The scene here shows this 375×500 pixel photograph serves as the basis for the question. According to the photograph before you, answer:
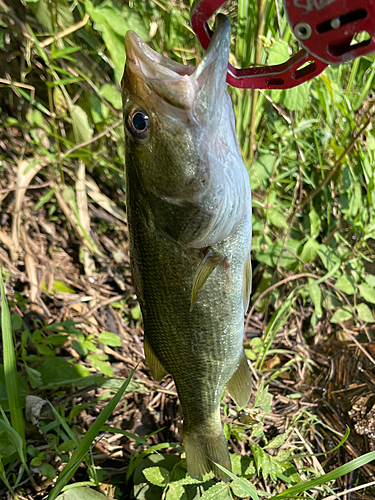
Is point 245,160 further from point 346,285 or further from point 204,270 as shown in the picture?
point 204,270

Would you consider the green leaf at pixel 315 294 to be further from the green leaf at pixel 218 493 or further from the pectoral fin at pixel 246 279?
the green leaf at pixel 218 493

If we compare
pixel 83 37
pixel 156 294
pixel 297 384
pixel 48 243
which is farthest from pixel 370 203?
pixel 48 243

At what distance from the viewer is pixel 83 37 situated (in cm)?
236

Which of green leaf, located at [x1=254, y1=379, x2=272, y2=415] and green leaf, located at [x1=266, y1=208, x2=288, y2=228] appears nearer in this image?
green leaf, located at [x1=254, y1=379, x2=272, y2=415]

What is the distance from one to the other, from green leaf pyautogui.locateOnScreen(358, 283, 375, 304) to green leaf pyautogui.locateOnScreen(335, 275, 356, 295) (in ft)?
0.17

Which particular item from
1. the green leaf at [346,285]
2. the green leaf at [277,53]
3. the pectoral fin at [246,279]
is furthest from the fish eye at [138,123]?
the green leaf at [346,285]

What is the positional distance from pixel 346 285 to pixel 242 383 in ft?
4.55

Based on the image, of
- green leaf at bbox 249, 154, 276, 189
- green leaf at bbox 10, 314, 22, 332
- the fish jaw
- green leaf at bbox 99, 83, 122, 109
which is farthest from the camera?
green leaf at bbox 249, 154, 276, 189

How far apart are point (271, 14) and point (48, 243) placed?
86.3 inches

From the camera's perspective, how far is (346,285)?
8.68 ft

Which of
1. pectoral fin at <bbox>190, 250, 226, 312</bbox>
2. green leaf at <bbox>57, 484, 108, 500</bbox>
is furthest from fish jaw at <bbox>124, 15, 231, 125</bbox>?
green leaf at <bbox>57, 484, 108, 500</bbox>

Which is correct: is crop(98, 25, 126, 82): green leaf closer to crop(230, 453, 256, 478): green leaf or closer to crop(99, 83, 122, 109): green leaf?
crop(99, 83, 122, 109): green leaf

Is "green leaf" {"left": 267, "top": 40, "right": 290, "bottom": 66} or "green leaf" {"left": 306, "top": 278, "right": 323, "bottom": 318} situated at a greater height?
"green leaf" {"left": 267, "top": 40, "right": 290, "bottom": 66}

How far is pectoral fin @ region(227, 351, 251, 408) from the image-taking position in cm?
161
